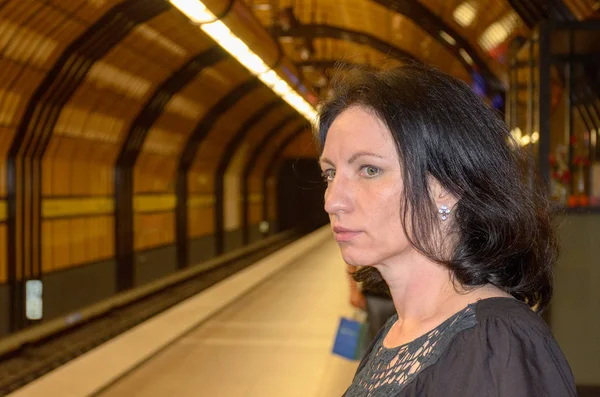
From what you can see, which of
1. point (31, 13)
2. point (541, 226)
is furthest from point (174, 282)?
point (541, 226)

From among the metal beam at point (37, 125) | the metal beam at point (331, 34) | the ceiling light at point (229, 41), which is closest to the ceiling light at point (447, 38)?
the metal beam at point (331, 34)

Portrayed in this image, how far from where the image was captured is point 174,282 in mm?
19625

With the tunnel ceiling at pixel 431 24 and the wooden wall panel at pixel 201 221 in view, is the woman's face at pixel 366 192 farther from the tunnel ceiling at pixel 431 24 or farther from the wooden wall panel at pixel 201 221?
the wooden wall panel at pixel 201 221

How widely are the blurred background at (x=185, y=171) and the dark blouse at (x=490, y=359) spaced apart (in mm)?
652

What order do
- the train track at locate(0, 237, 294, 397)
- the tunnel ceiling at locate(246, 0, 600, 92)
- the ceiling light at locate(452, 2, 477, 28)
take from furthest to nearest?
1. the ceiling light at locate(452, 2, 477, 28)
2. the tunnel ceiling at locate(246, 0, 600, 92)
3. the train track at locate(0, 237, 294, 397)

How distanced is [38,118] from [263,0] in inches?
269

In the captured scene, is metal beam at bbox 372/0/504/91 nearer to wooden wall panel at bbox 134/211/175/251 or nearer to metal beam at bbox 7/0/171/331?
metal beam at bbox 7/0/171/331

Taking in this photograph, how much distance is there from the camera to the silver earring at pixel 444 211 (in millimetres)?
1629

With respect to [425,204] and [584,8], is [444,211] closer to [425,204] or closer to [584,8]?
[425,204]

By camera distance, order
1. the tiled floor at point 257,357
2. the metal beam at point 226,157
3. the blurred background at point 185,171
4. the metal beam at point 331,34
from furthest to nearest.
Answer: the metal beam at point 226,157 → the metal beam at point 331,34 → the tiled floor at point 257,357 → the blurred background at point 185,171

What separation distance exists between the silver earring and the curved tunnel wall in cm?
887

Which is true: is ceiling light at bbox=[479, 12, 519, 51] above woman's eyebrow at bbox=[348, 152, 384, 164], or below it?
above

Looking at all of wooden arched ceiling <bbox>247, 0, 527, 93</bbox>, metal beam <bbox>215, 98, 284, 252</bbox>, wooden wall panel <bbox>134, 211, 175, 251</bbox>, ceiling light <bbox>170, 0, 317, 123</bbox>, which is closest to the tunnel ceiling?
wooden arched ceiling <bbox>247, 0, 527, 93</bbox>

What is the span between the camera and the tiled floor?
23.8 ft
